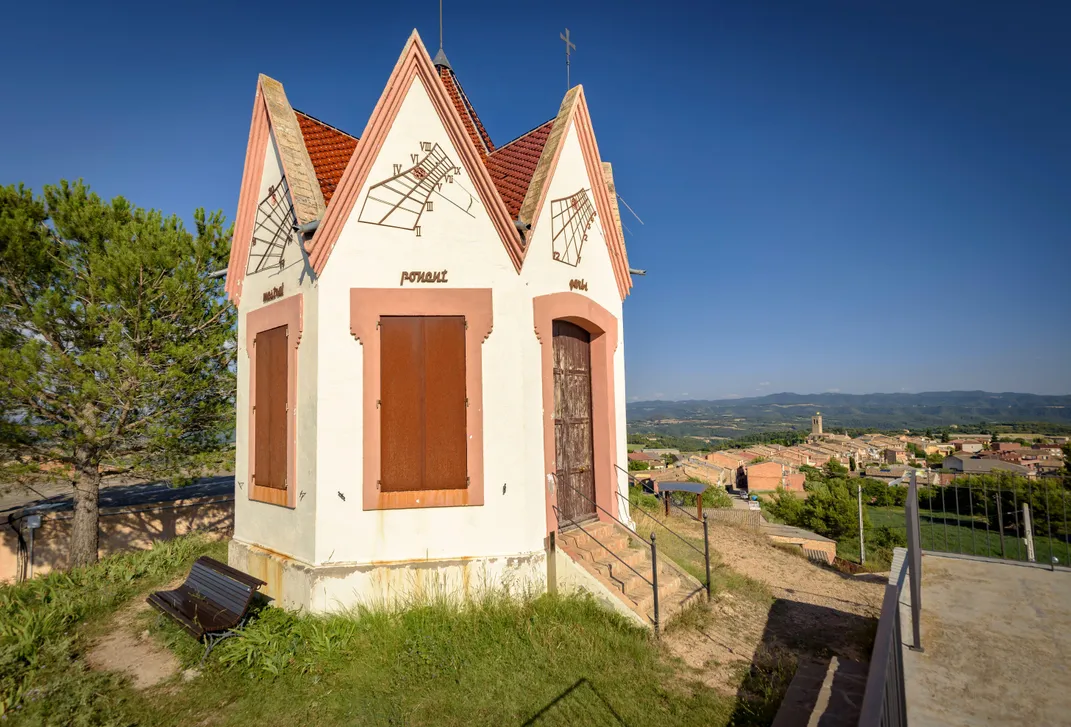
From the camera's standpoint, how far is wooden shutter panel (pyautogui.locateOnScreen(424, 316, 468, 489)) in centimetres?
731

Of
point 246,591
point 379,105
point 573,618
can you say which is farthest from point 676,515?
point 379,105

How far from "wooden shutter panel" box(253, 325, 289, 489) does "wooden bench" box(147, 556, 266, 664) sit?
51.1 inches

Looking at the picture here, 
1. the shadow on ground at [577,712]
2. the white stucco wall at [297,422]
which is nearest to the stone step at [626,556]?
the shadow on ground at [577,712]

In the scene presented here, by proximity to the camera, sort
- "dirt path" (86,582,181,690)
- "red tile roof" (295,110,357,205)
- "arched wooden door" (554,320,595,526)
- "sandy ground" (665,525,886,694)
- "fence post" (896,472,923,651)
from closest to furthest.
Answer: "fence post" (896,472,923,651)
"dirt path" (86,582,181,690)
"sandy ground" (665,525,886,694)
"red tile roof" (295,110,357,205)
"arched wooden door" (554,320,595,526)

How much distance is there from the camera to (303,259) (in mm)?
7766

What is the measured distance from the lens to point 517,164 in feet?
30.9

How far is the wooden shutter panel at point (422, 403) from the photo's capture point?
7.27m

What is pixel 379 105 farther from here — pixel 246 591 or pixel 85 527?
pixel 85 527

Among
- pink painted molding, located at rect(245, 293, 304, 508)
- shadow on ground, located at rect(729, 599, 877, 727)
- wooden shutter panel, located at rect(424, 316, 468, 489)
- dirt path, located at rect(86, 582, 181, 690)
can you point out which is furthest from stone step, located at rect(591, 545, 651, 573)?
dirt path, located at rect(86, 582, 181, 690)

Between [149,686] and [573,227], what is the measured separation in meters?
7.71

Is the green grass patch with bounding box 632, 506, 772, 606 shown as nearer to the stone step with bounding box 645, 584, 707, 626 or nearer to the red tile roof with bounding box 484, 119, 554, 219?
the stone step with bounding box 645, 584, 707, 626

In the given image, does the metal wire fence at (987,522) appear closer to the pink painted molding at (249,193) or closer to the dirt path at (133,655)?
the dirt path at (133,655)

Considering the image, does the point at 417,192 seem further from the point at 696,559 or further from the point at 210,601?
the point at 696,559

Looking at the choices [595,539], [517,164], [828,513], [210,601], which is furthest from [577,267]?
[828,513]
